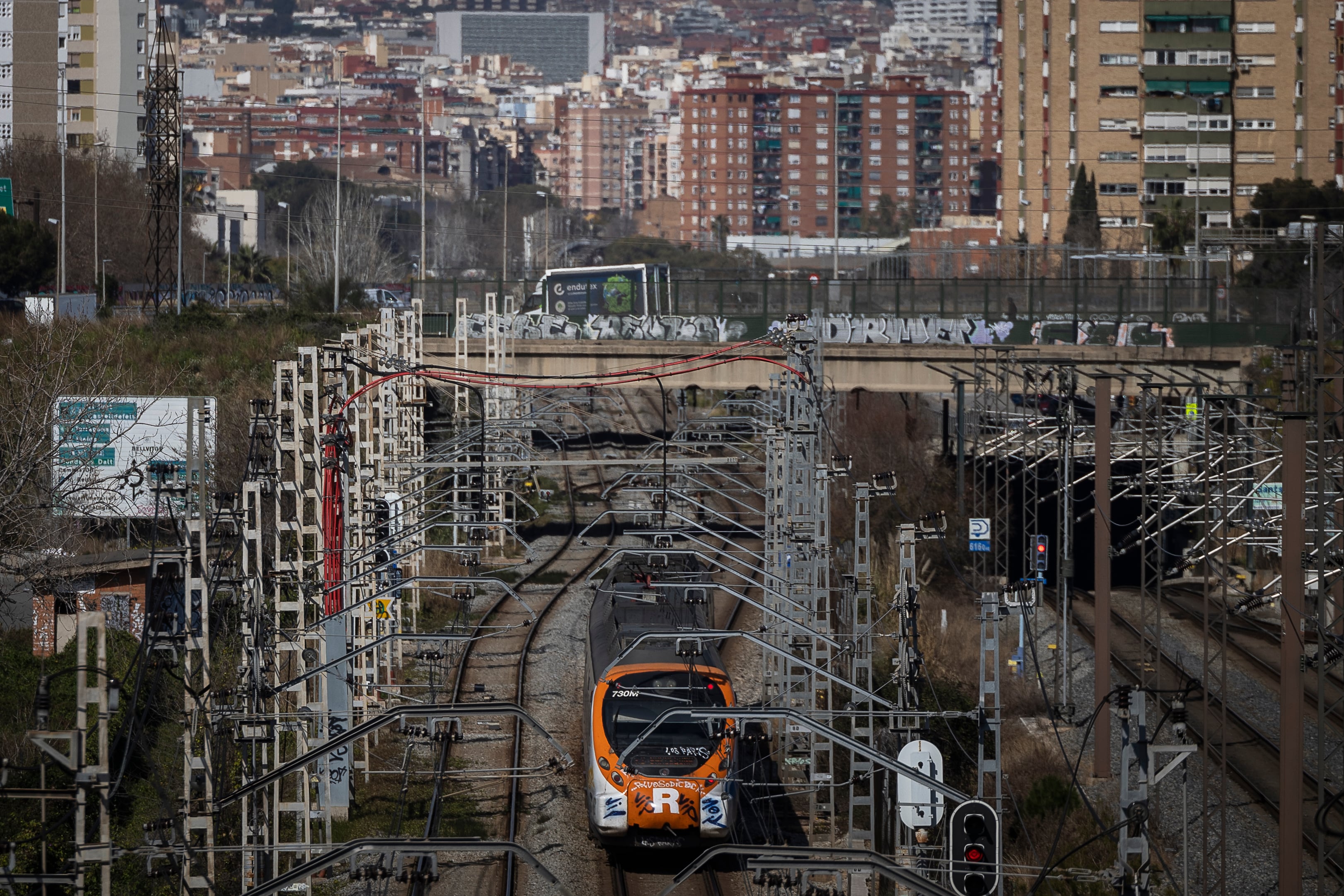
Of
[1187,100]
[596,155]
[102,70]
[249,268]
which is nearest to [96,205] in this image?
[249,268]

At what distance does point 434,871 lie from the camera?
8.18 metres

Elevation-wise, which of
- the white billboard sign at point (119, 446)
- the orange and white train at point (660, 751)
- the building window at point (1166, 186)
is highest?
the building window at point (1166, 186)

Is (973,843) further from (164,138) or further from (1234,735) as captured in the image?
(164,138)

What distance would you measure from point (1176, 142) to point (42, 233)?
48710 mm

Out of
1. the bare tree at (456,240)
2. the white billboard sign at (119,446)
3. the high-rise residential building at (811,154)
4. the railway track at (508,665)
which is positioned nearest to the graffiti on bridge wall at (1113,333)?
the railway track at (508,665)

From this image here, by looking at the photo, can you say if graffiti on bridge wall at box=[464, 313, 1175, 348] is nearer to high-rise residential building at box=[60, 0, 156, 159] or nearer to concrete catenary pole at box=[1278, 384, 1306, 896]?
concrete catenary pole at box=[1278, 384, 1306, 896]

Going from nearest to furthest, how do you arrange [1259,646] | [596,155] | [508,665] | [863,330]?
[508,665] < [1259,646] < [863,330] < [596,155]

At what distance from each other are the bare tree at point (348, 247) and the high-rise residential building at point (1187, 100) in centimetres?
3070

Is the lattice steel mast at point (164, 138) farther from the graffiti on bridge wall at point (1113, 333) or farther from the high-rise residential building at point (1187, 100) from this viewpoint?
the high-rise residential building at point (1187, 100)

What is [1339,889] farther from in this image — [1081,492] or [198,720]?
[1081,492]

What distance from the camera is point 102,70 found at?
86188mm

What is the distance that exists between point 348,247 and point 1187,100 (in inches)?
1513

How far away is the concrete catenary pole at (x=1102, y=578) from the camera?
17.6 meters

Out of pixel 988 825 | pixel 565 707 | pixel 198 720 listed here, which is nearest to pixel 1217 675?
pixel 565 707
